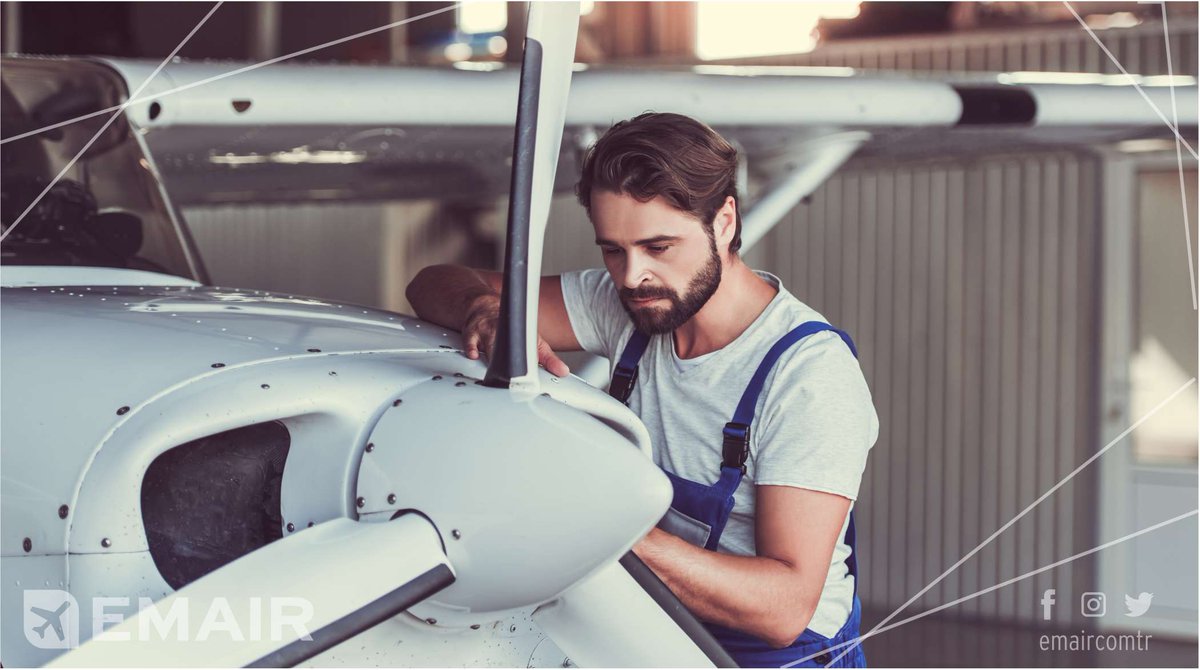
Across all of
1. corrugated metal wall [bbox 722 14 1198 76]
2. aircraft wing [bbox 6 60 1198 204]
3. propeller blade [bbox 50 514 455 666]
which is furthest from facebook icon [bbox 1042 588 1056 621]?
propeller blade [bbox 50 514 455 666]

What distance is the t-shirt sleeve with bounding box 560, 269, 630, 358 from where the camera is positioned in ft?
7.22

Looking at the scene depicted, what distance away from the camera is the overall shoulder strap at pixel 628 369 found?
78.9 inches

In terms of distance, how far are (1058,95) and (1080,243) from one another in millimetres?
2284

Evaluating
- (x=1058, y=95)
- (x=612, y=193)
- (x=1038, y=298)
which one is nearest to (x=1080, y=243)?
(x=1038, y=298)

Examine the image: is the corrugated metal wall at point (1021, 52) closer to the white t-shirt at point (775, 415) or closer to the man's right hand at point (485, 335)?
the white t-shirt at point (775, 415)

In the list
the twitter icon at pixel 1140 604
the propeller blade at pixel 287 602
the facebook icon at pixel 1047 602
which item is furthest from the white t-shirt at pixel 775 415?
the facebook icon at pixel 1047 602

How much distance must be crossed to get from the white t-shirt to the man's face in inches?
4.2

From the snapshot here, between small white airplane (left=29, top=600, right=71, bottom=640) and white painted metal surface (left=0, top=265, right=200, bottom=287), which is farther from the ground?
white painted metal surface (left=0, top=265, right=200, bottom=287)

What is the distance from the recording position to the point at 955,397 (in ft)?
→ 21.2

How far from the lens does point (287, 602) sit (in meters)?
1.26

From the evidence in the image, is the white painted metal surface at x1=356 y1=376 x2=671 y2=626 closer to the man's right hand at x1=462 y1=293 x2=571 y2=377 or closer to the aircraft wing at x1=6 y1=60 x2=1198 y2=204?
the man's right hand at x1=462 y1=293 x2=571 y2=377

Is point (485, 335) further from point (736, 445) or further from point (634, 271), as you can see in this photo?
point (736, 445)

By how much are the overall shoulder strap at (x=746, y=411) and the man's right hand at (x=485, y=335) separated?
0.87ft

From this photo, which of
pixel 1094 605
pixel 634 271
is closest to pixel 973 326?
pixel 1094 605
